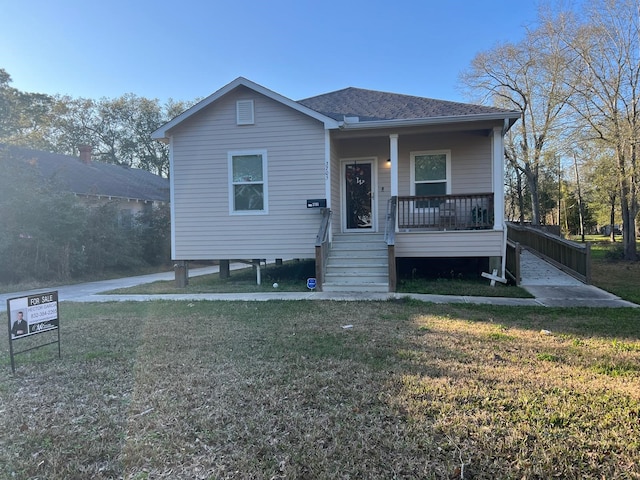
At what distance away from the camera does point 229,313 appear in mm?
6309

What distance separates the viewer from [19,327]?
3.69m

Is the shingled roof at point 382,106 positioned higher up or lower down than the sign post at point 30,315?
higher up

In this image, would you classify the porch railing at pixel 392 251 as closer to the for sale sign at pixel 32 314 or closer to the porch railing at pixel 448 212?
the porch railing at pixel 448 212

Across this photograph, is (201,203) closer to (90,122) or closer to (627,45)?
(627,45)

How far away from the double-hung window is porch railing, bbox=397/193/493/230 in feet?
1.72

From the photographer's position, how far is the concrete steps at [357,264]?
27.3 feet

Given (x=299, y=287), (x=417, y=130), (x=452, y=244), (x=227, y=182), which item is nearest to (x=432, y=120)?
(x=417, y=130)

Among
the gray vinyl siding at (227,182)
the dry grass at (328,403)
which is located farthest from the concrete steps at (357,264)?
the dry grass at (328,403)

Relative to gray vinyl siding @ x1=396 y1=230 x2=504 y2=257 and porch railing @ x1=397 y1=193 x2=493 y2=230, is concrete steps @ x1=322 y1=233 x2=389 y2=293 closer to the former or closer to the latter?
gray vinyl siding @ x1=396 y1=230 x2=504 y2=257

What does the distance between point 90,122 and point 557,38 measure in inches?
1289

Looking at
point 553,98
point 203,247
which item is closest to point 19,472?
point 203,247

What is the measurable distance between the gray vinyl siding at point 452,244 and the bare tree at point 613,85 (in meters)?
8.24

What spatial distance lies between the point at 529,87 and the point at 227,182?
17015 millimetres

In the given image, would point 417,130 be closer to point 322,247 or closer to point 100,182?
point 322,247
